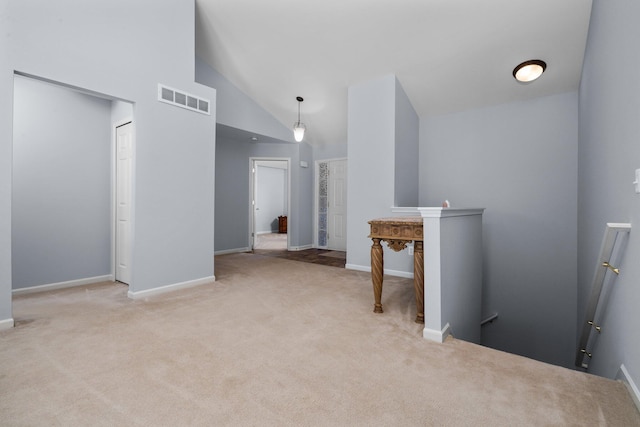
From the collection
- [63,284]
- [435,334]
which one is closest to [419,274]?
[435,334]

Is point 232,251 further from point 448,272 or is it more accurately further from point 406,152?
point 448,272

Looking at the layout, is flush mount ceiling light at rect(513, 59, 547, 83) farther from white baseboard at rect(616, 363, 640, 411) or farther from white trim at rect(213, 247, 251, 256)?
white trim at rect(213, 247, 251, 256)

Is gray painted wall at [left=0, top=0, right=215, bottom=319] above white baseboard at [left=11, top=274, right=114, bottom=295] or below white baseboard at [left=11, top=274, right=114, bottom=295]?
above

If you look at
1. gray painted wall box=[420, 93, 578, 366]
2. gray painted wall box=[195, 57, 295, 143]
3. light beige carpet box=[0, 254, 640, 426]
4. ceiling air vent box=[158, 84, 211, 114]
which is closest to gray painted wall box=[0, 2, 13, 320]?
light beige carpet box=[0, 254, 640, 426]

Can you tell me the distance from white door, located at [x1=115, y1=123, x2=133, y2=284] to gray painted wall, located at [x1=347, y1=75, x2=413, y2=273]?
Answer: 113 inches

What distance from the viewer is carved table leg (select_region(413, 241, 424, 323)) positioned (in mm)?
2355

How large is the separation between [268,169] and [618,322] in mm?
9659

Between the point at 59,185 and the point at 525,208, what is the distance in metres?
5.93

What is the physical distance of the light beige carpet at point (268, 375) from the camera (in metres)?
1.32

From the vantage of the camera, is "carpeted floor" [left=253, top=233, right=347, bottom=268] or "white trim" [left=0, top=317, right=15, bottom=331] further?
"carpeted floor" [left=253, top=233, right=347, bottom=268]

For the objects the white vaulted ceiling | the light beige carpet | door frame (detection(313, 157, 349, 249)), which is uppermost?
the white vaulted ceiling

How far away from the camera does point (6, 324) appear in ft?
7.30

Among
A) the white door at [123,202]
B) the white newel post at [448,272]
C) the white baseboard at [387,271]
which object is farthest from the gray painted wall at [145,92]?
the white newel post at [448,272]

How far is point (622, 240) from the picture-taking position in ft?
5.74
